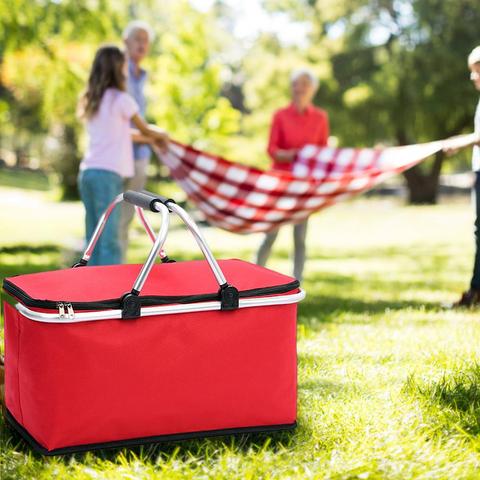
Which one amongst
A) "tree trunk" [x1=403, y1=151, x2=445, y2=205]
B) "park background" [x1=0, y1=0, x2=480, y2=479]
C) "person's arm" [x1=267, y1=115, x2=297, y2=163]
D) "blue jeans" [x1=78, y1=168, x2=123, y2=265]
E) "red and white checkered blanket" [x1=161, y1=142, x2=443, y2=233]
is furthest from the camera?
"tree trunk" [x1=403, y1=151, x2=445, y2=205]

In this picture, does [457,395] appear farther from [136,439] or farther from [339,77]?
[339,77]

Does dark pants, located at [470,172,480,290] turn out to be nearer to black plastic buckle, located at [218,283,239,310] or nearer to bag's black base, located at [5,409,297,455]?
bag's black base, located at [5,409,297,455]

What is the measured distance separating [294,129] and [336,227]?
1073 cm

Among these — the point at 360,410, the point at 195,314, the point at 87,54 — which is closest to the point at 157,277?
the point at 195,314

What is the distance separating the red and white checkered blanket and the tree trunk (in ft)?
62.4

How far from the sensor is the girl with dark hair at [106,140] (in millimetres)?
4785

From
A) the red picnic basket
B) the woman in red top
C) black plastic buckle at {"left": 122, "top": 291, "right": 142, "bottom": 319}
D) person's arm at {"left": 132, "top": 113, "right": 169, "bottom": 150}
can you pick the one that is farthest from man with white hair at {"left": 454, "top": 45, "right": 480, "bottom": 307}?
black plastic buckle at {"left": 122, "top": 291, "right": 142, "bottom": 319}

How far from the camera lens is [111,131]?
482cm

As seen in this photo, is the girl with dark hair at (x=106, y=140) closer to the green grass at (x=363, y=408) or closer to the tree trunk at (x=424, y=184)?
the green grass at (x=363, y=408)

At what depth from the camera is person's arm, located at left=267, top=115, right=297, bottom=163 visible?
587 centimetres

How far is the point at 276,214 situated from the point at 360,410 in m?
3.03

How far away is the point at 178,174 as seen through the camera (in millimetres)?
Answer: 5836

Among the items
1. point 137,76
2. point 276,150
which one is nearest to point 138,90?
point 137,76

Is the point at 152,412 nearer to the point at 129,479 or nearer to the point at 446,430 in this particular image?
the point at 129,479
